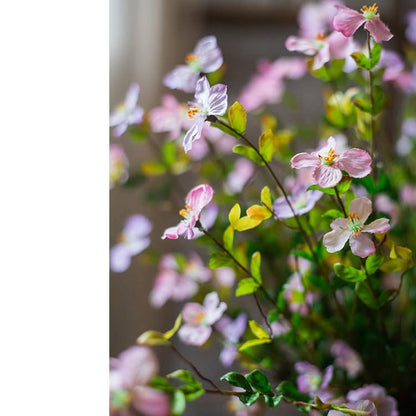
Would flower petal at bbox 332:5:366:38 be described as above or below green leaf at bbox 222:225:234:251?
above

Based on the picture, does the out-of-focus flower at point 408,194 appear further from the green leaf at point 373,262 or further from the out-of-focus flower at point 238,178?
the green leaf at point 373,262

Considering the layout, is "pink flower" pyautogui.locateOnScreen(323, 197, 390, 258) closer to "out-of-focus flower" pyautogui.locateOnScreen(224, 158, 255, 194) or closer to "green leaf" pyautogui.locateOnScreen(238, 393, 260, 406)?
"green leaf" pyautogui.locateOnScreen(238, 393, 260, 406)

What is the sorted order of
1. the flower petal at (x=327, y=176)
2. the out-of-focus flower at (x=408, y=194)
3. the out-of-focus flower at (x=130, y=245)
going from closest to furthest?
the flower petal at (x=327, y=176) < the out-of-focus flower at (x=130, y=245) < the out-of-focus flower at (x=408, y=194)

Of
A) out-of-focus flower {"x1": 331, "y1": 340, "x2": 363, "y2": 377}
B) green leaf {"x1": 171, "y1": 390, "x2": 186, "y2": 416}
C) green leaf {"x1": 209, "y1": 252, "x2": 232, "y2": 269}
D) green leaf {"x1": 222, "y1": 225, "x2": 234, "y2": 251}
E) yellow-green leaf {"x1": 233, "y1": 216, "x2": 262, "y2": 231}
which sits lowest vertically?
out-of-focus flower {"x1": 331, "y1": 340, "x2": 363, "y2": 377}

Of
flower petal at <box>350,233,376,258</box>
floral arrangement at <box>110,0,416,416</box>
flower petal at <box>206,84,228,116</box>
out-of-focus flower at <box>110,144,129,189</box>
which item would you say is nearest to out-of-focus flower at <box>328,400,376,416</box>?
floral arrangement at <box>110,0,416,416</box>

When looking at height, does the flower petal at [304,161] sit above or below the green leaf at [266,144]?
above

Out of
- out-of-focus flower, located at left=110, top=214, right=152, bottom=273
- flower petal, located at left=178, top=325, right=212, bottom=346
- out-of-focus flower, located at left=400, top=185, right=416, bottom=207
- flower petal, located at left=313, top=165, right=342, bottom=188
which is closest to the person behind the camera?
flower petal, located at left=313, top=165, right=342, bottom=188

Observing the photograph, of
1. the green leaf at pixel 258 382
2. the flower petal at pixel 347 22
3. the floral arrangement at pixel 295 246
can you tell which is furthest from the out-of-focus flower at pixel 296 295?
the flower petal at pixel 347 22
